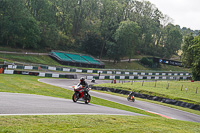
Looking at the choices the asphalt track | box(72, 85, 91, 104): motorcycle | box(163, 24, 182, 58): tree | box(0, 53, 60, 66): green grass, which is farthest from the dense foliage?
box(163, 24, 182, 58): tree

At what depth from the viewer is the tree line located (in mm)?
67000

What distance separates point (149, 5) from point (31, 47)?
71337 mm

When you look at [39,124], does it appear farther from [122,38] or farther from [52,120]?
[122,38]

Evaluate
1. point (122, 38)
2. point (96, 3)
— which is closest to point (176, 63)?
point (122, 38)

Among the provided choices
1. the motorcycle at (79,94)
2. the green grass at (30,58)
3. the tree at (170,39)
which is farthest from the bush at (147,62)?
the motorcycle at (79,94)

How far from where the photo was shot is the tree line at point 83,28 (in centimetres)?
6700

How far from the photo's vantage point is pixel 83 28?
3807 inches

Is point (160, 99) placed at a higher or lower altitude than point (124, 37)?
lower

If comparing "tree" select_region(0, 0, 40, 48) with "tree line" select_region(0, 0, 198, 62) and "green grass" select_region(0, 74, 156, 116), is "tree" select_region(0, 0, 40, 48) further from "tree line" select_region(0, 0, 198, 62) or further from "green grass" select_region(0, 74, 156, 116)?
"green grass" select_region(0, 74, 156, 116)

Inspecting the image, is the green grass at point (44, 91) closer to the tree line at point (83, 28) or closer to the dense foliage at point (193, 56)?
the dense foliage at point (193, 56)

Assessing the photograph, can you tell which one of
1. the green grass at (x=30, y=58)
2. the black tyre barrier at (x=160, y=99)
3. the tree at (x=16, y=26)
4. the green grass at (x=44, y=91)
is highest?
the tree at (x=16, y=26)

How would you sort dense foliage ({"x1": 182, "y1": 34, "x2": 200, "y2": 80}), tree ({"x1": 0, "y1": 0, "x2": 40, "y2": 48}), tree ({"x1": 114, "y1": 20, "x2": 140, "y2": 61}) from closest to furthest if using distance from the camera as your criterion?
1. dense foliage ({"x1": 182, "y1": 34, "x2": 200, "y2": 80})
2. tree ({"x1": 0, "y1": 0, "x2": 40, "y2": 48})
3. tree ({"x1": 114, "y1": 20, "x2": 140, "y2": 61})

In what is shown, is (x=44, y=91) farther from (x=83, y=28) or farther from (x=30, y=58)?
(x=83, y=28)

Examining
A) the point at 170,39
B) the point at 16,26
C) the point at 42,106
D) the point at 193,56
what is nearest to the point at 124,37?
the point at 193,56
